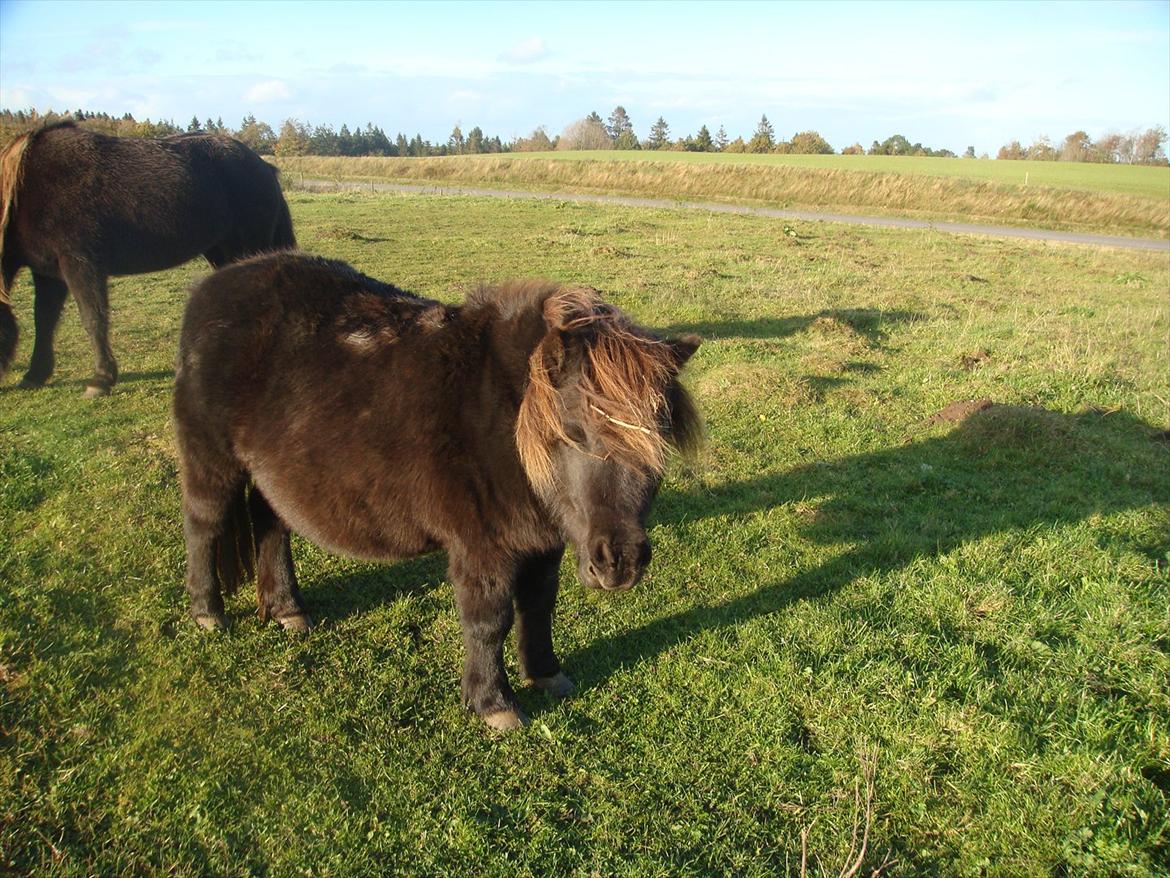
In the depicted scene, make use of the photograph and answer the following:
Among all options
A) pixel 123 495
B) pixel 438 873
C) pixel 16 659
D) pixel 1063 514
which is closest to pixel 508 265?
pixel 123 495

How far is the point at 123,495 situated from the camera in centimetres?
602

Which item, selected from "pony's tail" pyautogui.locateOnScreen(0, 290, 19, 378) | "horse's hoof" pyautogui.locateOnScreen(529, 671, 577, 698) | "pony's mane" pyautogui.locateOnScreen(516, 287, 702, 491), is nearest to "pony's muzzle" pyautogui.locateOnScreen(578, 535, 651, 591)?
"pony's mane" pyautogui.locateOnScreen(516, 287, 702, 491)

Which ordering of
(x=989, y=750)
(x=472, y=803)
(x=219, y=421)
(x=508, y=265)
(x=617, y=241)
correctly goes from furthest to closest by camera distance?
1. (x=617, y=241)
2. (x=508, y=265)
3. (x=219, y=421)
4. (x=989, y=750)
5. (x=472, y=803)

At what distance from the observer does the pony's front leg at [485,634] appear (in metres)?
3.57

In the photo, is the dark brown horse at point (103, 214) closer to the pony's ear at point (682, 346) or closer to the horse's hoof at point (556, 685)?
the horse's hoof at point (556, 685)

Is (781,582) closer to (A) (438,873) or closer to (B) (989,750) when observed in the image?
(B) (989,750)

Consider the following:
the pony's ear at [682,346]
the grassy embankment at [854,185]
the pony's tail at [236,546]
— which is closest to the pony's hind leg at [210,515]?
the pony's tail at [236,546]

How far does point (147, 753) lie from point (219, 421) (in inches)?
64.8

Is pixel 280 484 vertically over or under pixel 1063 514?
over

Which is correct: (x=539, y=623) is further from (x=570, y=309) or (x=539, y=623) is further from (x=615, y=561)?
(x=570, y=309)

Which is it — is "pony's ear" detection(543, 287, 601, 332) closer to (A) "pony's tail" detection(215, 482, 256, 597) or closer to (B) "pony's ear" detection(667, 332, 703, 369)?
(B) "pony's ear" detection(667, 332, 703, 369)

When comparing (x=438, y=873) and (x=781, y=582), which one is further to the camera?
(x=781, y=582)

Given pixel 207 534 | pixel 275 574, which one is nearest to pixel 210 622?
pixel 275 574

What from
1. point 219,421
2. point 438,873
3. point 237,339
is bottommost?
point 438,873
